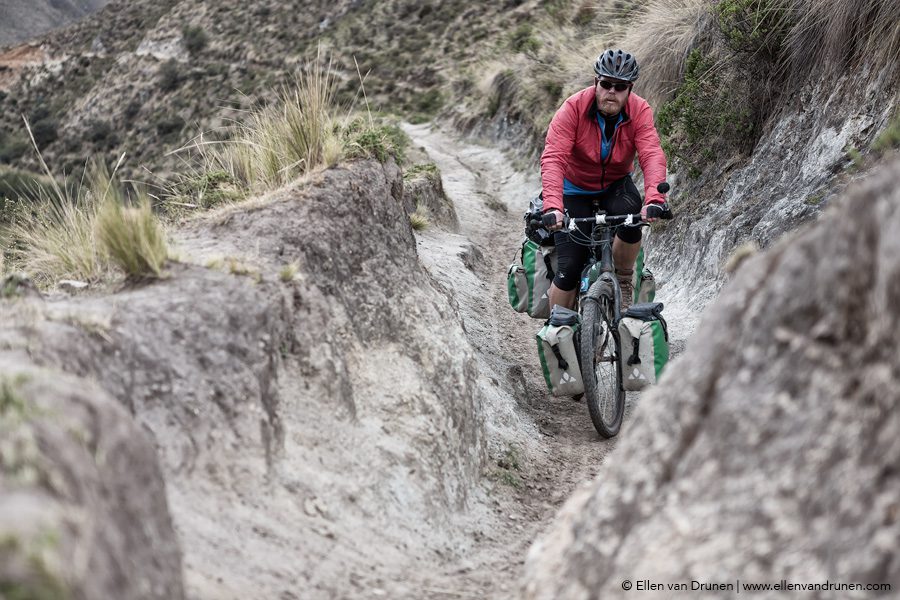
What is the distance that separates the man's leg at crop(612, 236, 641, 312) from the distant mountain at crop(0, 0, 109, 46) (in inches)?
3811

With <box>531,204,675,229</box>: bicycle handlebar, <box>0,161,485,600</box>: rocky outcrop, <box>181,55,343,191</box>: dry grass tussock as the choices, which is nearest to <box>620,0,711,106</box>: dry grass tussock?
<box>531,204,675,229</box>: bicycle handlebar

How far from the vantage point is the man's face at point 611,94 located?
6.43 m

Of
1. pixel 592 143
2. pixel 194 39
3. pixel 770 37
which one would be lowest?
pixel 194 39

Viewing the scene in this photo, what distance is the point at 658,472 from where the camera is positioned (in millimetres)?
2963

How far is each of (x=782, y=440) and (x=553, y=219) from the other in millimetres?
3846

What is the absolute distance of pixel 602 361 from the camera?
6.62 metres

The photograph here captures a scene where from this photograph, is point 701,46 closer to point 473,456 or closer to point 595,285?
point 595,285

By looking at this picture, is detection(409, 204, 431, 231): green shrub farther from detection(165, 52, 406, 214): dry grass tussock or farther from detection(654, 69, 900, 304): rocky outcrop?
detection(165, 52, 406, 214): dry grass tussock

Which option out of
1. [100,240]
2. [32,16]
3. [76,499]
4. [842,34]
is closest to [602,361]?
[100,240]

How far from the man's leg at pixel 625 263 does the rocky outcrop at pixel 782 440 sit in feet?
12.1

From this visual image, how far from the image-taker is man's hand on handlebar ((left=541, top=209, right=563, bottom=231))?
247 inches

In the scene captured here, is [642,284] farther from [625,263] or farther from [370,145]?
[370,145]

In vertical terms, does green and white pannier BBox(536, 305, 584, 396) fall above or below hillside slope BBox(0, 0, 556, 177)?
above

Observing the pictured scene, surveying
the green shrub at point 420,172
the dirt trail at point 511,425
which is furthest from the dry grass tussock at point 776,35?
the green shrub at point 420,172
